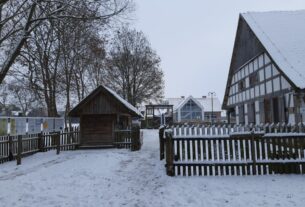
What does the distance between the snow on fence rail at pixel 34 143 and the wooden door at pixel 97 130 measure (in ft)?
2.32

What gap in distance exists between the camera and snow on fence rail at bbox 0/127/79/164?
13.3 metres

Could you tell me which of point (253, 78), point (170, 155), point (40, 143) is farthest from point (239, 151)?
point (253, 78)

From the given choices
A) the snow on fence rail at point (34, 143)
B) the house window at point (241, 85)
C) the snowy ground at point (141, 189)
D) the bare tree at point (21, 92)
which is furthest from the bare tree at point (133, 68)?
the snowy ground at point (141, 189)

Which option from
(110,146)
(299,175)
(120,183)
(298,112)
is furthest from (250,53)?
(120,183)

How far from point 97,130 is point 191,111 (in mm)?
45833

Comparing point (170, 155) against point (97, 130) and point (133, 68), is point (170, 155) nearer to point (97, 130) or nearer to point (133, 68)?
point (97, 130)

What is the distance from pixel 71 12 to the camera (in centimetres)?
979

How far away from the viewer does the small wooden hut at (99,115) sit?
718 inches

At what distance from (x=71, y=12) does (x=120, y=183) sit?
5969mm

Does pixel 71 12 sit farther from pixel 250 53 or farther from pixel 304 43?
pixel 250 53

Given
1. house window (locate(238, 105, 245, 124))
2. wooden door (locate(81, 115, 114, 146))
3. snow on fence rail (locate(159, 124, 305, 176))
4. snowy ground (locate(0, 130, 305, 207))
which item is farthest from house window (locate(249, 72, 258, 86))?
snowy ground (locate(0, 130, 305, 207))

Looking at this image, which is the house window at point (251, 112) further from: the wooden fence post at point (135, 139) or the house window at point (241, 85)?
the wooden fence post at point (135, 139)

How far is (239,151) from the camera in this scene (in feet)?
28.3

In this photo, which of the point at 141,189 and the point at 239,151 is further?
the point at 239,151
